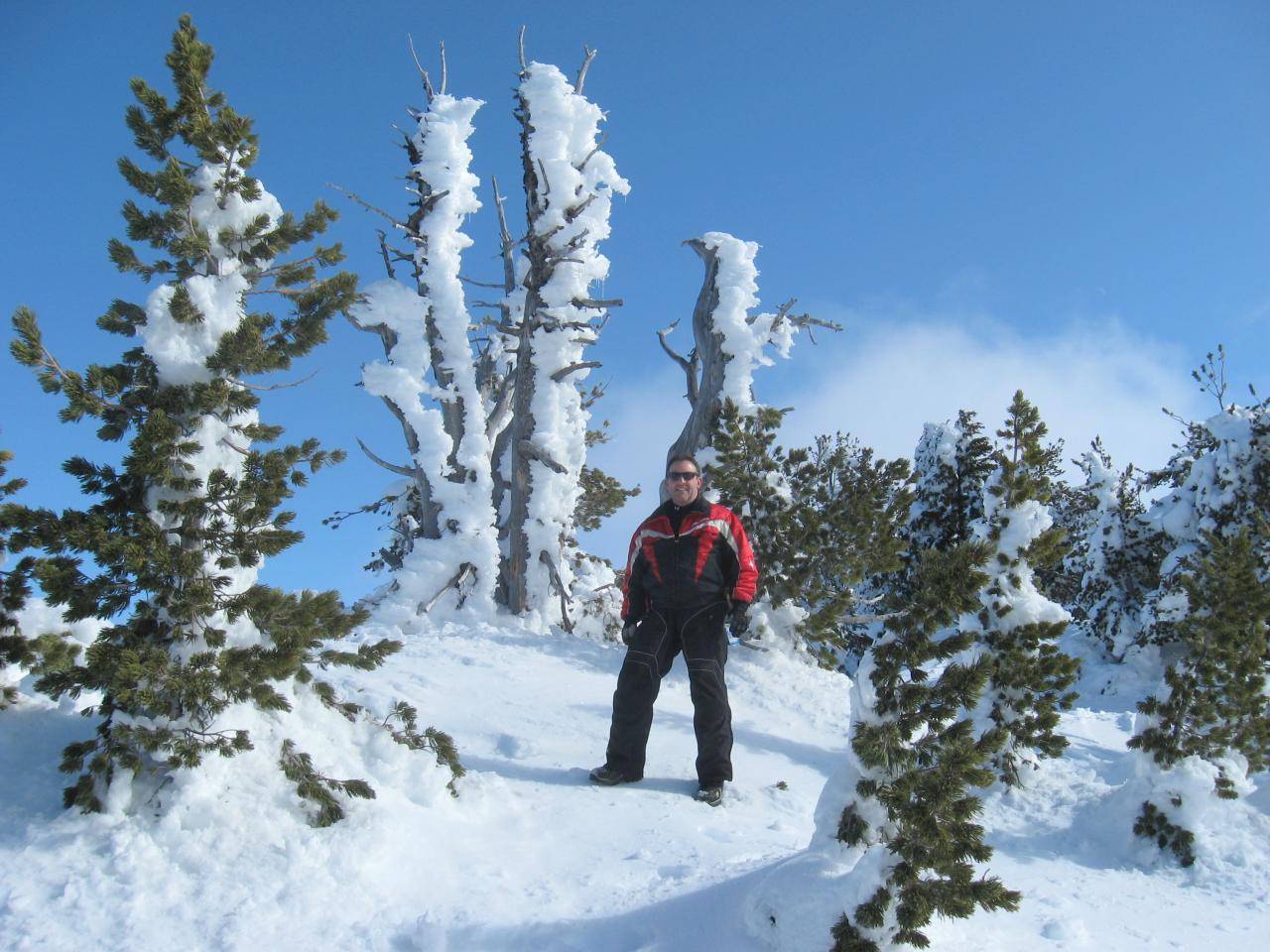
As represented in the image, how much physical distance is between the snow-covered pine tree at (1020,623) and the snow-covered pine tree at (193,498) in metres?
4.50

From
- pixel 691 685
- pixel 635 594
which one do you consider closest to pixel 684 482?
pixel 635 594

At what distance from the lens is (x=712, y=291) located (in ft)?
39.7

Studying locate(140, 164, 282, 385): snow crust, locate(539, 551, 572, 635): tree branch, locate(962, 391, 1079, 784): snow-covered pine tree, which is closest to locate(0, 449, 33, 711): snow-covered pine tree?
locate(140, 164, 282, 385): snow crust

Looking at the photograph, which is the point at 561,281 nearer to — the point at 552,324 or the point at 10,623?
the point at 552,324

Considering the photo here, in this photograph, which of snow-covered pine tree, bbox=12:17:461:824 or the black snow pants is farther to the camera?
the black snow pants

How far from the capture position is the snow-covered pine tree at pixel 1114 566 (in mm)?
19609

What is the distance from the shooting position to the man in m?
5.11

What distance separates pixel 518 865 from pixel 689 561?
7.54ft

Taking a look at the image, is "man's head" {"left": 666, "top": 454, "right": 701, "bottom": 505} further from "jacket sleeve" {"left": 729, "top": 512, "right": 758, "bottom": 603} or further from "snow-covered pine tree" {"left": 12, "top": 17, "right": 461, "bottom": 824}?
"snow-covered pine tree" {"left": 12, "top": 17, "right": 461, "bottom": 824}

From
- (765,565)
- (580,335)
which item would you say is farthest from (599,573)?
(765,565)

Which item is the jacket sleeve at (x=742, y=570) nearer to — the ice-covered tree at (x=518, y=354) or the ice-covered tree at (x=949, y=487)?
the ice-covered tree at (x=518, y=354)

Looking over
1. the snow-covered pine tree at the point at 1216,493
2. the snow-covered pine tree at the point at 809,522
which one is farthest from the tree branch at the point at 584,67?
the snow-covered pine tree at the point at 1216,493

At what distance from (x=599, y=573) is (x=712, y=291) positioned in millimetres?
5847

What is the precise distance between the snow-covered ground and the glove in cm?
92
